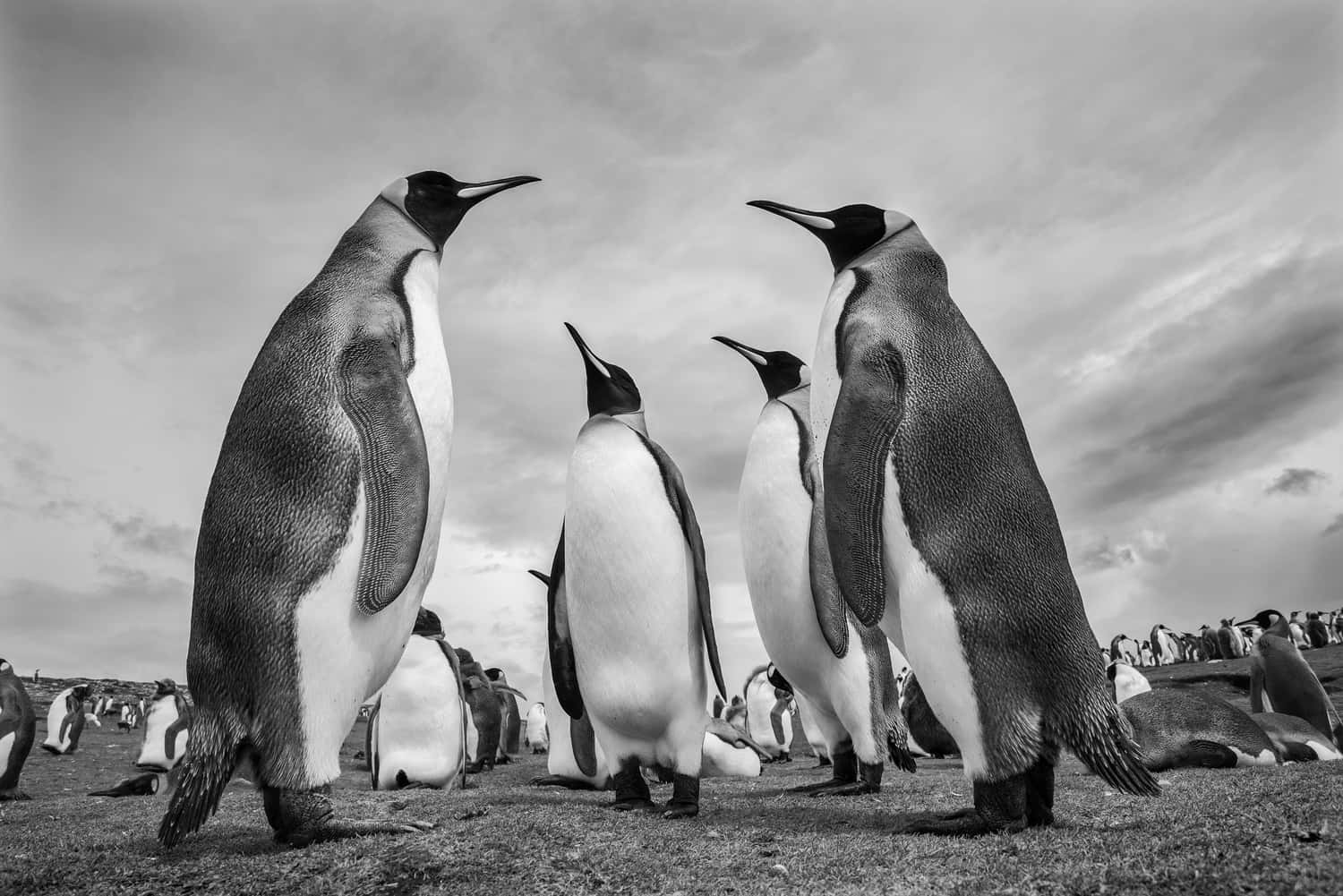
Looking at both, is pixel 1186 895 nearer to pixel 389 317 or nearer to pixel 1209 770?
pixel 389 317

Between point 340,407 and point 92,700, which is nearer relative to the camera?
point 340,407

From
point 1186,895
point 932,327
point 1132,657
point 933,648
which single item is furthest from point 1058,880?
point 1132,657

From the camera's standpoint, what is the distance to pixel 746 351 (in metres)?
6.52

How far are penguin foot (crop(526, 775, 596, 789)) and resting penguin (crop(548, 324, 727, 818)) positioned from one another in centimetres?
200

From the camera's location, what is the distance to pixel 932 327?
3973 millimetres

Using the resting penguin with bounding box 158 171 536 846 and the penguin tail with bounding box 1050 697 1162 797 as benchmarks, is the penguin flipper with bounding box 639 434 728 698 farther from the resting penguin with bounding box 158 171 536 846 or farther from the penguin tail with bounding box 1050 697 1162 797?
the penguin tail with bounding box 1050 697 1162 797

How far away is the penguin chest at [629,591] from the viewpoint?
4.47m

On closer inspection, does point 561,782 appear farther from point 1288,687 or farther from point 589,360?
point 1288,687

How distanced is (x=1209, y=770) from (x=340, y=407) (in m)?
6.16

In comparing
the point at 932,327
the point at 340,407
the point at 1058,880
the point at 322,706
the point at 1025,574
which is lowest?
the point at 1058,880

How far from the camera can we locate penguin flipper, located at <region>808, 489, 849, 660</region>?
202 inches

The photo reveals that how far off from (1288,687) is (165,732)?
1184 centimetres

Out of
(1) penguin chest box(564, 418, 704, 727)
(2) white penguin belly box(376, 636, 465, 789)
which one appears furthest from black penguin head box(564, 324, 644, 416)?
(2) white penguin belly box(376, 636, 465, 789)

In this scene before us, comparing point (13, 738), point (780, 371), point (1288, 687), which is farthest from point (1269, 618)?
point (13, 738)
